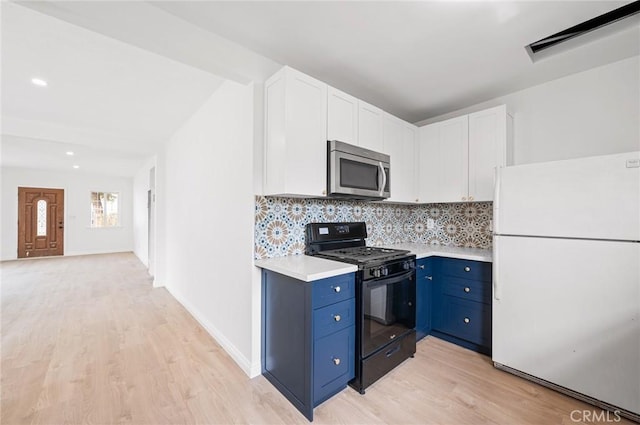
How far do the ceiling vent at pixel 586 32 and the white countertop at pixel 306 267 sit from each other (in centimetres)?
219

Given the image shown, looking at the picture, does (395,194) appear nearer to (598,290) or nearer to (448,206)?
(448,206)

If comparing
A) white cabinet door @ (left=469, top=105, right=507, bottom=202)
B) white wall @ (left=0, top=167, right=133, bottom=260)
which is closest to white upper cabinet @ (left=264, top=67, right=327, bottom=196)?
white cabinet door @ (left=469, top=105, right=507, bottom=202)

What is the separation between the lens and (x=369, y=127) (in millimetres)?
2543

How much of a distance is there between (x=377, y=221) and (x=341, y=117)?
1.44m

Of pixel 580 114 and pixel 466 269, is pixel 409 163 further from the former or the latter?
pixel 580 114

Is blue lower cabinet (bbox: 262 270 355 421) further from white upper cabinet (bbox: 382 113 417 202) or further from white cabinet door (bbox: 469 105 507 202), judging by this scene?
white cabinet door (bbox: 469 105 507 202)

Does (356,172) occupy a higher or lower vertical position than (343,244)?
higher

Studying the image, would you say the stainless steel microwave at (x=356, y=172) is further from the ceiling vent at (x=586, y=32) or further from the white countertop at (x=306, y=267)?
the ceiling vent at (x=586, y=32)

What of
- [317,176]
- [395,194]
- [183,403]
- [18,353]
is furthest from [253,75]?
[18,353]

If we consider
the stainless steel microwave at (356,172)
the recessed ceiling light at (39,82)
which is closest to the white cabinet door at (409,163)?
the stainless steel microwave at (356,172)

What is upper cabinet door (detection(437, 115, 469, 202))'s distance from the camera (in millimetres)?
2770

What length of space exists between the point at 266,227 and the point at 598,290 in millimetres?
2332

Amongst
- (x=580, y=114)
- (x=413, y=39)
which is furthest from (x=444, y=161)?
(x=413, y=39)

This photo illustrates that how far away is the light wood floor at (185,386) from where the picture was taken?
5.60 ft
